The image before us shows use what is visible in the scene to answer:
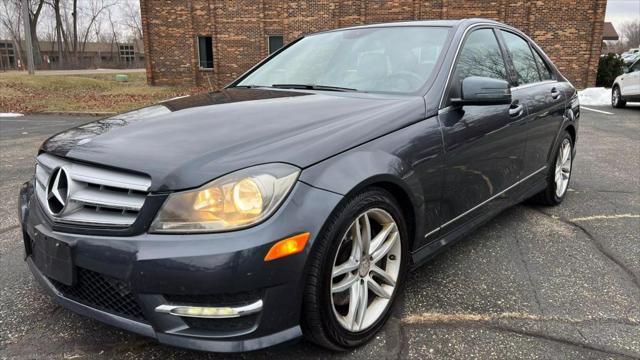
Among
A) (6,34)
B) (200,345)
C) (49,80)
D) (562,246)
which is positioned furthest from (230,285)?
(6,34)

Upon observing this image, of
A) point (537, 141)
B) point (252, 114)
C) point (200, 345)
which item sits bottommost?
point (200, 345)

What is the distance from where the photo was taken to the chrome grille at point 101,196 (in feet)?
6.23

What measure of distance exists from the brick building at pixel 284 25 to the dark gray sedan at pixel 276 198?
18351mm

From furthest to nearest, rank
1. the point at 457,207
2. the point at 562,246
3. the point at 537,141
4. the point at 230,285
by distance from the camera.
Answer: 1. the point at 537,141
2. the point at 562,246
3. the point at 457,207
4. the point at 230,285

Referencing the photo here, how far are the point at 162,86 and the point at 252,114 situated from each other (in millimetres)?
20854

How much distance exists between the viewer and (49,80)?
23.1 m

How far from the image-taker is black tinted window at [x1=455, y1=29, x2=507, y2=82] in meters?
3.08

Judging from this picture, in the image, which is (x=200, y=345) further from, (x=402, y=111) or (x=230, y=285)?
(x=402, y=111)

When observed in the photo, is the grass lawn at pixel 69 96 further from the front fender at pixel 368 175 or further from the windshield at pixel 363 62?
the front fender at pixel 368 175

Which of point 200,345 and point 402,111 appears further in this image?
point 402,111

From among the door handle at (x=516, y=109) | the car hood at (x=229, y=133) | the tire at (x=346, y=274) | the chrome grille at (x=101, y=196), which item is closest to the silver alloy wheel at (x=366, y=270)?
the tire at (x=346, y=274)

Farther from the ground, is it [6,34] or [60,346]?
[6,34]

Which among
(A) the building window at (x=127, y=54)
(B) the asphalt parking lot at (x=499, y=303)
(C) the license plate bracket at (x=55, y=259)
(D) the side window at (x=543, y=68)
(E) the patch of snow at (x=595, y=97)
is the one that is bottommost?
(B) the asphalt parking lot at (x=499, y=303)

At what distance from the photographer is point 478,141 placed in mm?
2992
